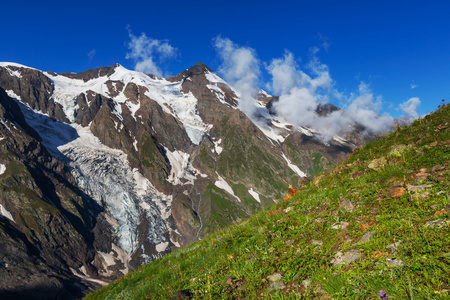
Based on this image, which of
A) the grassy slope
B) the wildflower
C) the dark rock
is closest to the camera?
the wildflower

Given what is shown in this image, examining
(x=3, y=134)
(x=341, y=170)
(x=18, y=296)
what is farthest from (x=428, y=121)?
(x=3, y=134)

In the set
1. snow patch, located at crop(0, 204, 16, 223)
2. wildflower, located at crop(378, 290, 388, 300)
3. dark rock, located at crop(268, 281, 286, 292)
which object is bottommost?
wildflower, located at crop(378, 290, 388, 300)

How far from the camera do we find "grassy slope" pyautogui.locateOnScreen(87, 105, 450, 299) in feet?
15.4

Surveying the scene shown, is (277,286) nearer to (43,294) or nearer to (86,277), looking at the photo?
(43,294)

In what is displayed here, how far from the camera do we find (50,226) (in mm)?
173250

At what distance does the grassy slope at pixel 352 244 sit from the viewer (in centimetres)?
468

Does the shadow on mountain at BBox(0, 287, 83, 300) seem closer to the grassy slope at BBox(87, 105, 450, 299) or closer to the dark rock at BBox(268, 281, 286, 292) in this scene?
the grassy slope at BBox(87, 105, 450, 299)

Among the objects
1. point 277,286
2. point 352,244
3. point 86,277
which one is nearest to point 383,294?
point 352,244

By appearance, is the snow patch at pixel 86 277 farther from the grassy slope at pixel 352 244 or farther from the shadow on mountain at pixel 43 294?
the grassy slope at pixel 352 244

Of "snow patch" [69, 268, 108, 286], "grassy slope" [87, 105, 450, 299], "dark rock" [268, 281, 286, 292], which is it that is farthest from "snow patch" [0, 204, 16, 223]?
"dark rock" [268, 281, 286, 292]

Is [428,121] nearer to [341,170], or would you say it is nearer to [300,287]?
[341,170]

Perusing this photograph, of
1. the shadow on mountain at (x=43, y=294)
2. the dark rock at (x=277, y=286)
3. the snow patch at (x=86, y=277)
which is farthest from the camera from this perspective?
the snow patch at (x=86, y=277)

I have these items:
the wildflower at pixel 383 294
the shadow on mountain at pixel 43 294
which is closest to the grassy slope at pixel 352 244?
the wildflower at pixel 383 294

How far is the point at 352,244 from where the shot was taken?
6.29 meters
